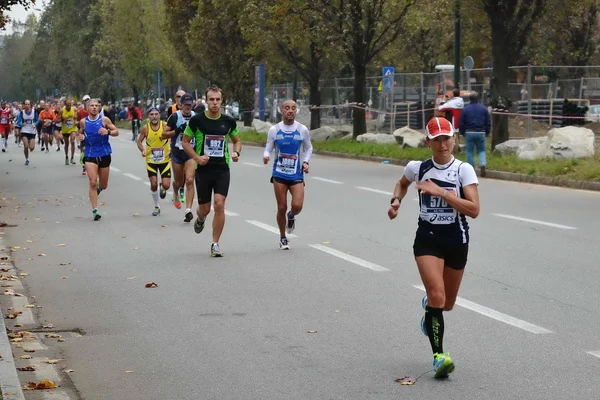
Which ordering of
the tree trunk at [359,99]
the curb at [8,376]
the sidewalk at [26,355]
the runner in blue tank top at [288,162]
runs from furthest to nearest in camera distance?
the tree trunk at [359,99] < the runner in blue tank top at [288,162] < the sidewalk at [26,355] < the curb at [8,376]

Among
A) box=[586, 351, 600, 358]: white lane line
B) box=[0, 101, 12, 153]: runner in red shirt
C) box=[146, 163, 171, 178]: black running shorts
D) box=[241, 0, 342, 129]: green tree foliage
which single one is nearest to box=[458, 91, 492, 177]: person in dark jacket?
box=[146, 163, 171, 178]: black running shorts

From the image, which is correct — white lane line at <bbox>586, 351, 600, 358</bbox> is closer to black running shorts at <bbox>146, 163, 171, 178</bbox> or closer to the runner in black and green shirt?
the runner in black and green shirt

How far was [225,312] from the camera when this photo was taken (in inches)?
365

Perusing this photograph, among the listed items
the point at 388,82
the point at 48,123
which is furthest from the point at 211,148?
the point at 388,82

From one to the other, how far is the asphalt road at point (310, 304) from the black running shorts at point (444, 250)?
0.66 m

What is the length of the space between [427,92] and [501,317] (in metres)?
30.1

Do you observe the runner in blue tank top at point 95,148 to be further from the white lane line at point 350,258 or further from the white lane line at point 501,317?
the white lane line at point 501,317

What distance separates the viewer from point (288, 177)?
43.1 feet

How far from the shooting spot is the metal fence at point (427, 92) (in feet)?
107

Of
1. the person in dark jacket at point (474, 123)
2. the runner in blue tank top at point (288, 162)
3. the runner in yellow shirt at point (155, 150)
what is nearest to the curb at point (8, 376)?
the runner in blue tank top at point (288, 162)

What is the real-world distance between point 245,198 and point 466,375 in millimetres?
13197

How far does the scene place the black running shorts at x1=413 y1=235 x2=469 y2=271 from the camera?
23.2ft

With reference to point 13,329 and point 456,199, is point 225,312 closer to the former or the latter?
point 13,329

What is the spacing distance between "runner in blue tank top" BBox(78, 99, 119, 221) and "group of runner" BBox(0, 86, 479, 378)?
1cm
